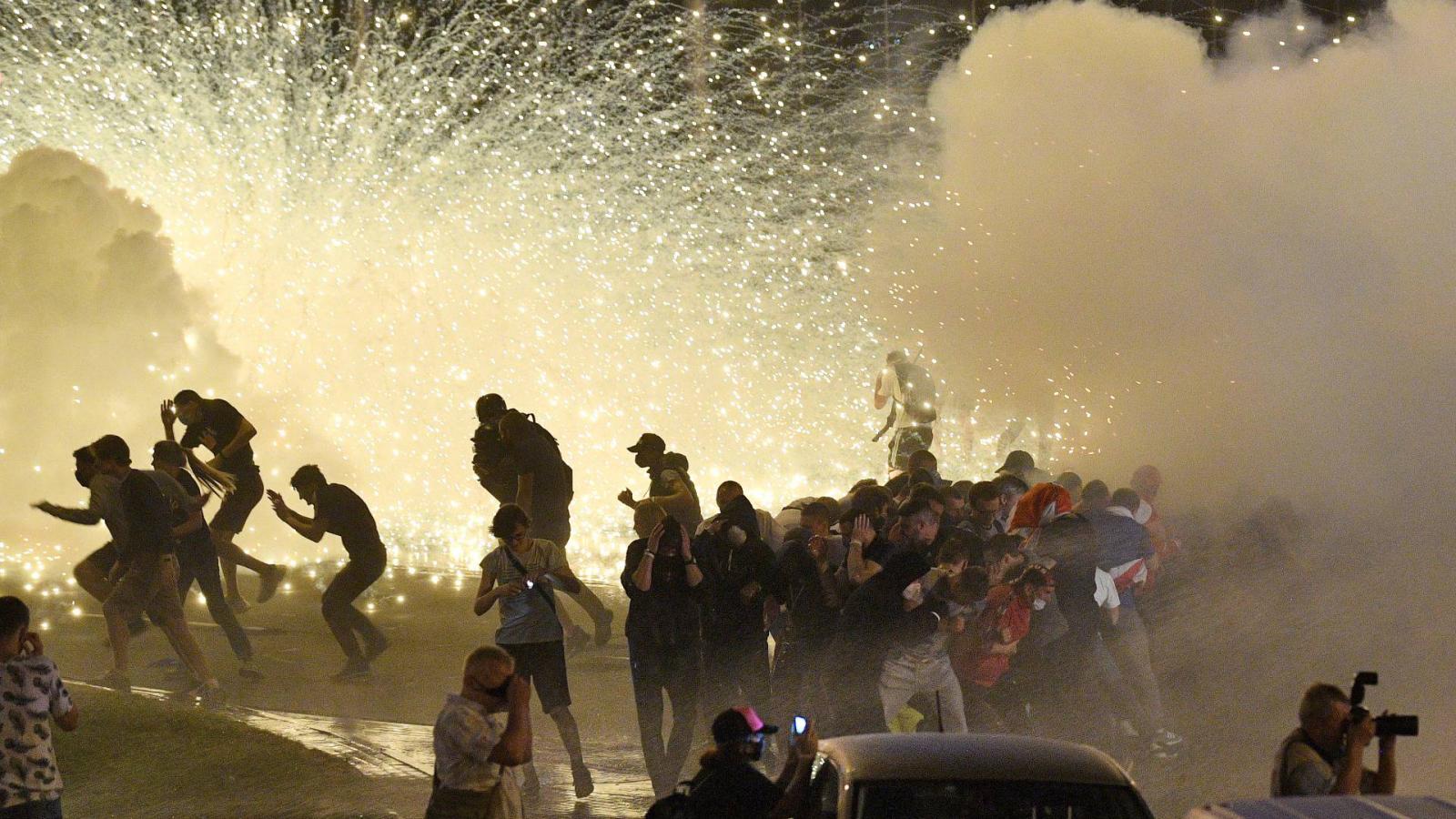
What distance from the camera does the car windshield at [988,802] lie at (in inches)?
217

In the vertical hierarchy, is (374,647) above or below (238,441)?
below

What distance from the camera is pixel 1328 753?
5750 mm

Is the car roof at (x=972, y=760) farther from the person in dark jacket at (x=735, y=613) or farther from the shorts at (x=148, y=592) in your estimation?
the shorts at (x=148, y=592)

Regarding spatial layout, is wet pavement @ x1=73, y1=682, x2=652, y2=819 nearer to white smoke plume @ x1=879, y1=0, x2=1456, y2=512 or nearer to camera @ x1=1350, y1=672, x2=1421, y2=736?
camera @ x1=1350, y1=672, x2=1421, y2=736

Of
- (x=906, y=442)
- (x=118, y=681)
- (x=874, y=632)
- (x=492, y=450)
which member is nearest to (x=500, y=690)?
(x=874, y=632)

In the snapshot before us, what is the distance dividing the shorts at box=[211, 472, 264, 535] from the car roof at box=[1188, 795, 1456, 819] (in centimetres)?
917

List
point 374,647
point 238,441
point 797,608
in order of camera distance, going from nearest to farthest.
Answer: point 797,608
point 374,647
point 238,441

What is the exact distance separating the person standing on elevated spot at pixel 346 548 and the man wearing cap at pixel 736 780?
5912 millimetres

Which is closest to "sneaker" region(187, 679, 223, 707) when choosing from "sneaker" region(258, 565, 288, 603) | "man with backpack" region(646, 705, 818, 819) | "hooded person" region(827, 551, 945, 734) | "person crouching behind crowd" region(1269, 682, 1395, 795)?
"sneaker" region(258, 565, 288, 603)

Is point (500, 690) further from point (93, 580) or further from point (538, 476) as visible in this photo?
point (93, 580)

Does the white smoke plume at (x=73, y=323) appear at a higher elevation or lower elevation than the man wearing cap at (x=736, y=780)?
higher

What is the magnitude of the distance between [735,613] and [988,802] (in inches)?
138

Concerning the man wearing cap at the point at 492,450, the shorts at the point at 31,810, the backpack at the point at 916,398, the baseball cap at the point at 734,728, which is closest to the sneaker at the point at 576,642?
the man wearing cap at the point at 492,450

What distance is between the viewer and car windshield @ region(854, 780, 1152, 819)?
5.51m
